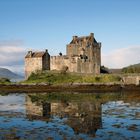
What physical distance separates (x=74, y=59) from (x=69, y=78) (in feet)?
20.5

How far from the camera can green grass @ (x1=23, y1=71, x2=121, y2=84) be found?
54844 mm

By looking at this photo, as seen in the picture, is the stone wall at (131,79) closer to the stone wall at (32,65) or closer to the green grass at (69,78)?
the green grass at (69,78)

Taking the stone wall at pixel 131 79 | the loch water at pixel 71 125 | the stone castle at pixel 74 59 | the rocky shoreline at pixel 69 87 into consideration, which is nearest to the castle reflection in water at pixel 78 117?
the loch water at pixel 71 125

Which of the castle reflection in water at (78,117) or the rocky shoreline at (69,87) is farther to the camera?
the rocky shoreline at (69,87)

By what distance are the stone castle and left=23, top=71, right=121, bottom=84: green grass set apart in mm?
4108

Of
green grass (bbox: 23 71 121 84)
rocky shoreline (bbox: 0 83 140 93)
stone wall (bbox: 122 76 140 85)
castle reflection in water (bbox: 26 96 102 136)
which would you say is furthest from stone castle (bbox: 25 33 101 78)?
castle reflection in water (bbox: 26 96 102 136)

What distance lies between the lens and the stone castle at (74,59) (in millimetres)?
61594

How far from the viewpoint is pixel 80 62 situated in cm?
6128

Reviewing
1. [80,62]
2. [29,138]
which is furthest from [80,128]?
[80,62]

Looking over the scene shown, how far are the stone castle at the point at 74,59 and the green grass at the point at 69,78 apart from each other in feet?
13.5

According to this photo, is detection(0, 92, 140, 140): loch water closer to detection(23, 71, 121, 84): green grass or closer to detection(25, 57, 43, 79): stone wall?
detection(23, 71, 121, 84): green grass

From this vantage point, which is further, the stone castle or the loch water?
the stone castle

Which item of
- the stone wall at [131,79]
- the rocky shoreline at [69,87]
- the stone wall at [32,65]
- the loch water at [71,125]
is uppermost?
the stone wall at [32,65]

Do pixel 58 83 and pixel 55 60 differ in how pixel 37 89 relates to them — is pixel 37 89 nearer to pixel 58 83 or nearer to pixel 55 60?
pixel 58 83
